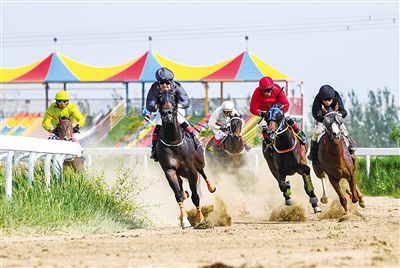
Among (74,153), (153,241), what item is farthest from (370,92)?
(153,241)

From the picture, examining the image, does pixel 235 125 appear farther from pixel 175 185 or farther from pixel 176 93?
pixel 175 185

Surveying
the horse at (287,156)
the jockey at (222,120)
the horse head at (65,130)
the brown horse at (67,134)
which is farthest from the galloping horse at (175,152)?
the jockey at (222,120)

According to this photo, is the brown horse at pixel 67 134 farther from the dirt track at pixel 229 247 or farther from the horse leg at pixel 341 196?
the horse leg at pixel 341 196

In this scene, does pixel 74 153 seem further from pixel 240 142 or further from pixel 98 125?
pixel 98 125

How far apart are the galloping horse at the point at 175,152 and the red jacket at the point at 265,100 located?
219 centimetres

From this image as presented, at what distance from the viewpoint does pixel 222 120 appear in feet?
70.5

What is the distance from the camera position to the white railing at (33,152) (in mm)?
14039

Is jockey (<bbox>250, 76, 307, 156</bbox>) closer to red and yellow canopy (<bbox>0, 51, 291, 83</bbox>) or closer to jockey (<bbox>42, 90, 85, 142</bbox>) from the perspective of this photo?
jockey (<bbox>42, 90, 85, 142</bbox>)

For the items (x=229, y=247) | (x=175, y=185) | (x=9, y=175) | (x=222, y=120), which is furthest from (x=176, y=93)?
(x=222, y=120)

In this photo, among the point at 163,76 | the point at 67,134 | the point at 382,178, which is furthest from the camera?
the point at 382,178

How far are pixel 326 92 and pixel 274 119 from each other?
2.91 feet

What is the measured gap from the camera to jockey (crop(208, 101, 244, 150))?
2117 cm

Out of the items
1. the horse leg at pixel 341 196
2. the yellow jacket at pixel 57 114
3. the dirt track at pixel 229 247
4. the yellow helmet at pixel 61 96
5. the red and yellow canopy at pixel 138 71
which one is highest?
the red and yellow canopy at pixel 138 71

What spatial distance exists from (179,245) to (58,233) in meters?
2.44
